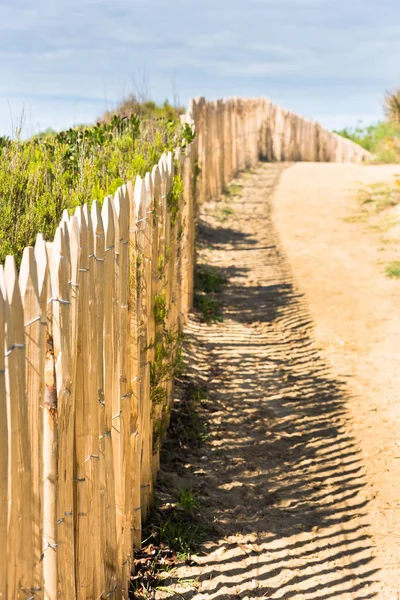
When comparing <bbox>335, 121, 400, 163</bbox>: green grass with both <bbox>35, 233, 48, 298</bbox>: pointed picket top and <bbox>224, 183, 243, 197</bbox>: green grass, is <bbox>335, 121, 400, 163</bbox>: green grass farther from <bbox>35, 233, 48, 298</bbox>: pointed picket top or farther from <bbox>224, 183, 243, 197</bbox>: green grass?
<bbox>35, 233, 48, 298</bbox>: pointed picket top

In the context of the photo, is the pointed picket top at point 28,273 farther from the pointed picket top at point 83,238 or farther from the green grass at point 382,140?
the green grass at point 382,140

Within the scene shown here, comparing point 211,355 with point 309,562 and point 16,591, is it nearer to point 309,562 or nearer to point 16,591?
point 309,562

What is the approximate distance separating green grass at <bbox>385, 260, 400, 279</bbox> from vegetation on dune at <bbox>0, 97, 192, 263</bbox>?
3051 mm

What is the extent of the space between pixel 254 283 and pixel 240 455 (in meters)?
4.40

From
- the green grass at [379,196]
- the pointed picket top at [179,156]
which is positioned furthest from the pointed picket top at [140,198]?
the green grass at [379,196]

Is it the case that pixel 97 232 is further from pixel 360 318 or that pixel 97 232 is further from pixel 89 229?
pixel 360 318

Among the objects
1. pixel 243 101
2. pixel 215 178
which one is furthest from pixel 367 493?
pixel 243 101

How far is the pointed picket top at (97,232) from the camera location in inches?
120

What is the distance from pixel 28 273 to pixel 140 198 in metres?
1.68

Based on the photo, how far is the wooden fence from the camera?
94.3 inches

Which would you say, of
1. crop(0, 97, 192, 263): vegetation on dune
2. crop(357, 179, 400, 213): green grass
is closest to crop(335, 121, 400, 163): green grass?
crop(357, 179, 400, 213): green grass

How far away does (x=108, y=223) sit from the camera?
10.6 ft

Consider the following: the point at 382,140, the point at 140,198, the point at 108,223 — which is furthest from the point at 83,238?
the point at 382,140

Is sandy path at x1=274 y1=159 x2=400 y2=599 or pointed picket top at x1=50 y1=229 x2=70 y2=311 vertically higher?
pointed picket top at x1=50 y1=229 x2=70 y2=311
